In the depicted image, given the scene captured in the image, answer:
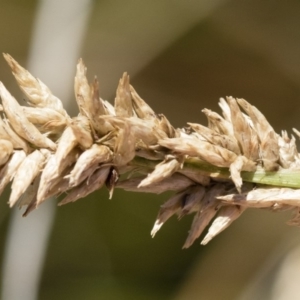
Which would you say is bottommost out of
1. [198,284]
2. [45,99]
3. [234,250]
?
[198,284]

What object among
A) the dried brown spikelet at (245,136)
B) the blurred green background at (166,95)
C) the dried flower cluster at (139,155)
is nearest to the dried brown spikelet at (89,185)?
the dried flower cluster at (139,155)

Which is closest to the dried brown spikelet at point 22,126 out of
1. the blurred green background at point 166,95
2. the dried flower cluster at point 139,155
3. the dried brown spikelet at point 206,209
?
the dried flower cluster at point 139,155

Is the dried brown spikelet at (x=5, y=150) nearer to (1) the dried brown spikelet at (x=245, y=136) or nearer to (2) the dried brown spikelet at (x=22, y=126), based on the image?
(2) the dried brown spikelet at (x=22, y=126)

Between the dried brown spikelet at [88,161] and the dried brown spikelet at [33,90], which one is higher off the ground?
the dried brown spikelet at [33,90]

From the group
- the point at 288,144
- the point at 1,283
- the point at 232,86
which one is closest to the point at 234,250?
the point at 232,86

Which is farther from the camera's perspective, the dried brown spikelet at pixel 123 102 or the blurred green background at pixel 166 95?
the blurred green background at pixel 166 95

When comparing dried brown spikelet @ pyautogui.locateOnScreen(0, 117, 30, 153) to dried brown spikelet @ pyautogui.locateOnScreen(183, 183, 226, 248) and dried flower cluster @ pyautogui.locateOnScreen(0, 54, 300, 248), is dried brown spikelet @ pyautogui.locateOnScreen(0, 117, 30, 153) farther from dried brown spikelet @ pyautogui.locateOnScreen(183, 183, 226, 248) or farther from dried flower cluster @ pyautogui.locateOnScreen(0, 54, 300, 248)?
dried brown spikelet @ pyautogui.locateOnScreen(183, 183, 226, 248)

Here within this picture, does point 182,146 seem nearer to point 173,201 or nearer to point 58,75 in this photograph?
point 173,201
